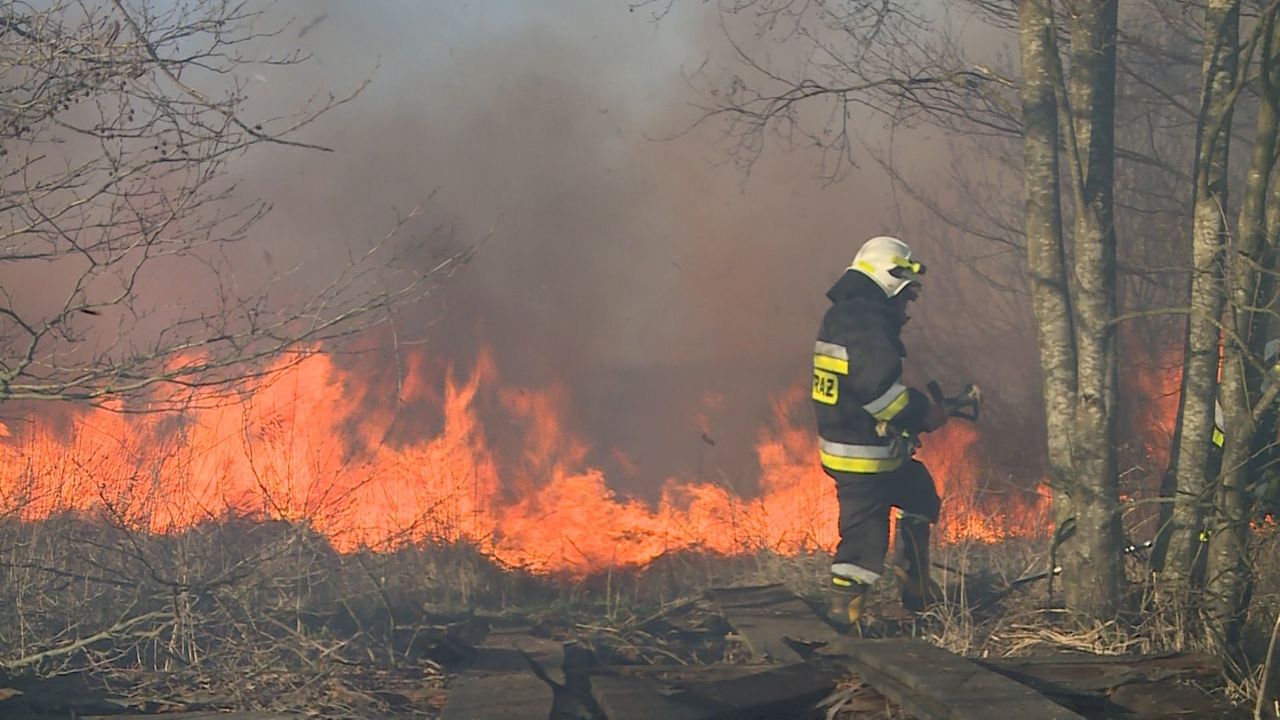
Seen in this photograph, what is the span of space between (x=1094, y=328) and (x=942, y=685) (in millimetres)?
2497

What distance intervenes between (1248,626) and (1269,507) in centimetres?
97

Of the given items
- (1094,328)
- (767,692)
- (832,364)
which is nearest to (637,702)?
(767,692)

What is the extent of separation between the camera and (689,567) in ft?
29.2

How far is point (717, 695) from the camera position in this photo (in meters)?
5.14

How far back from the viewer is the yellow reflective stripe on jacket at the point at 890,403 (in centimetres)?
682

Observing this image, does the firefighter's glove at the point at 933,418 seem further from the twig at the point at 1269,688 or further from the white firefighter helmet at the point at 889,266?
the twig at the point at 1269,688

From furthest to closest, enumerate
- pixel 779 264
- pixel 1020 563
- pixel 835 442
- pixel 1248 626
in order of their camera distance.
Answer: pixel 779 264
pixel 1020 563
pixel 835 442
pixel 1248 626

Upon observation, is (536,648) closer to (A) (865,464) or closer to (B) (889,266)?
(A) (865,464)

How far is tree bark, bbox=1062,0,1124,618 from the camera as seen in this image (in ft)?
20.6

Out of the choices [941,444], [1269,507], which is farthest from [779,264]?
[1269,507]

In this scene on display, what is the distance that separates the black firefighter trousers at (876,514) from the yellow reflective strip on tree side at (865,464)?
0.11 ft

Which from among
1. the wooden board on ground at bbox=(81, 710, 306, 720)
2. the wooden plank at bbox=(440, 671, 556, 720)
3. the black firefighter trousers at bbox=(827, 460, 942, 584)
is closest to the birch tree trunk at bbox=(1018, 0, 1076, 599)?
the black firefighter trousers at bbox=(827, 460, 942, 584)

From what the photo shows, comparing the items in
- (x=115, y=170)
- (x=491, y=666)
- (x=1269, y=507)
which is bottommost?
(x=491, y=666)

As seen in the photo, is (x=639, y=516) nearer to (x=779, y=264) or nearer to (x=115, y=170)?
(x=779, y=264)
